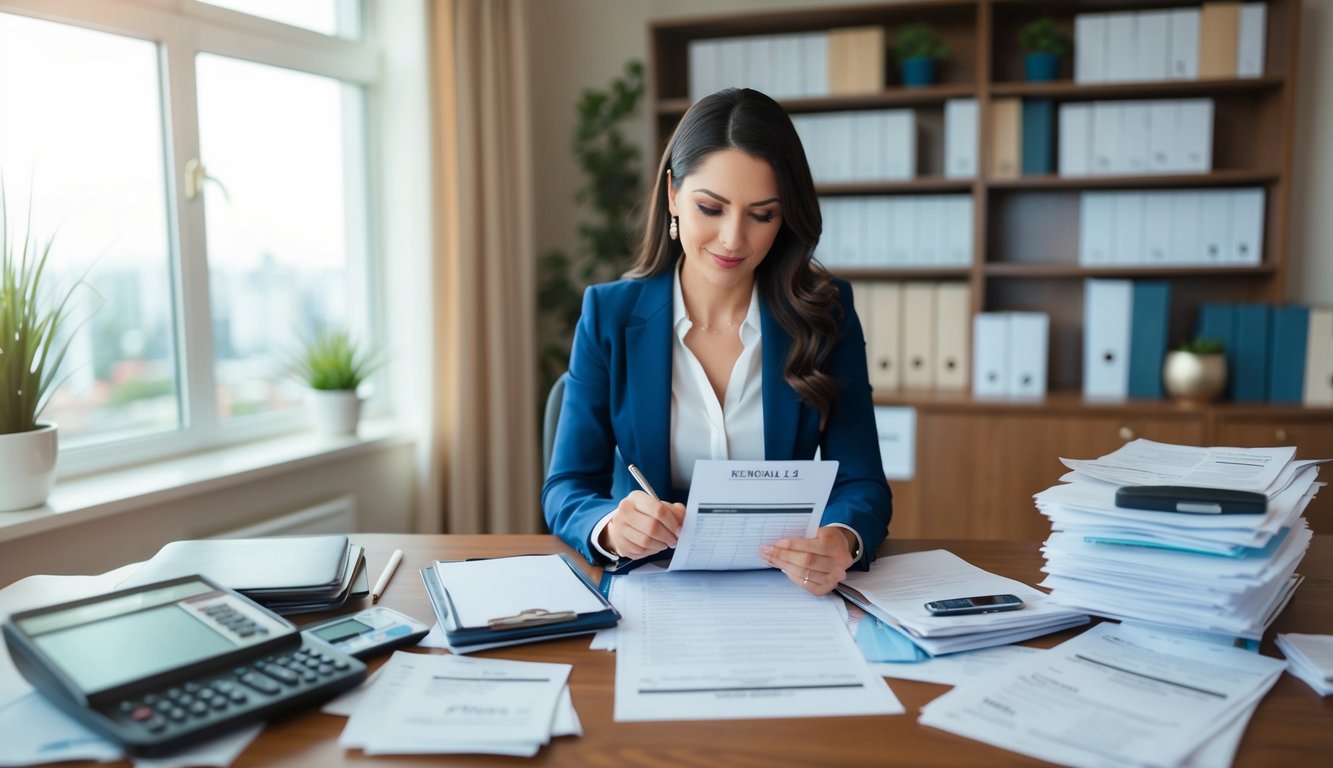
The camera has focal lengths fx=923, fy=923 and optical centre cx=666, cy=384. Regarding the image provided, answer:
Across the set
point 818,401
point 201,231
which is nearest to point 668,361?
point 818,401

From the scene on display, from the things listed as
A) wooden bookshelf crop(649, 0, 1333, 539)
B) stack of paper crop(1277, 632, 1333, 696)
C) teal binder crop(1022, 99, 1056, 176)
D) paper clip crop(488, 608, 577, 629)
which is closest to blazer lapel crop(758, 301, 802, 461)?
paper clip crop(488, 608, 577, 629)

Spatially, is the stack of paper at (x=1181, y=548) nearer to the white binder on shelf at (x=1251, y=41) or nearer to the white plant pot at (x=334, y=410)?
the white plant pot at (x=334, y=410)

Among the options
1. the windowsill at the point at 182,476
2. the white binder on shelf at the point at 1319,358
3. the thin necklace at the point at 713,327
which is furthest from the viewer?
the white binder on shelf at the point at 1319,358

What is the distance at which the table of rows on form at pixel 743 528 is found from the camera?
116 cm

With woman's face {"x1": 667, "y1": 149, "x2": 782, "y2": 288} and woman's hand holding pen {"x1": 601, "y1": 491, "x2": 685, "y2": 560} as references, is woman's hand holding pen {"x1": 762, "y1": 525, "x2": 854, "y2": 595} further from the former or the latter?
woman's face {"x1": 667, "y1": 149, "x2": 782, "y2": 288}

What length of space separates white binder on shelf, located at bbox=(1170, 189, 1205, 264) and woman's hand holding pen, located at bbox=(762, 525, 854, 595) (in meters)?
2.39

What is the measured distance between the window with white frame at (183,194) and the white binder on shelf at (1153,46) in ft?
8.09

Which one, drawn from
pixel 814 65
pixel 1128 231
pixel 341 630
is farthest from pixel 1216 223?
pixel 341 630

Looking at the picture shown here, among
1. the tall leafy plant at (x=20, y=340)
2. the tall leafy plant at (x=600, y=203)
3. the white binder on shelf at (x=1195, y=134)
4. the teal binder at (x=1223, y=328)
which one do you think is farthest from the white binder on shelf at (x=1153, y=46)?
the tall leafy plant at (x=20, y=340)

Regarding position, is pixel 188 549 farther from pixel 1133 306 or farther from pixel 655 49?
pixel 1133 306

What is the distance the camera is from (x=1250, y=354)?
293 cm

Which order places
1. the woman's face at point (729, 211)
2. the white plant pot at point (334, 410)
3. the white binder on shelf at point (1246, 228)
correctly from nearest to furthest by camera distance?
the woman's face at point (729, 211), the white plant pot at point (334, 410), the white binder on shelf at point (1246, 228)

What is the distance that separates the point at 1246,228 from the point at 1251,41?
22.5 inches

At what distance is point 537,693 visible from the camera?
3.00 ft
